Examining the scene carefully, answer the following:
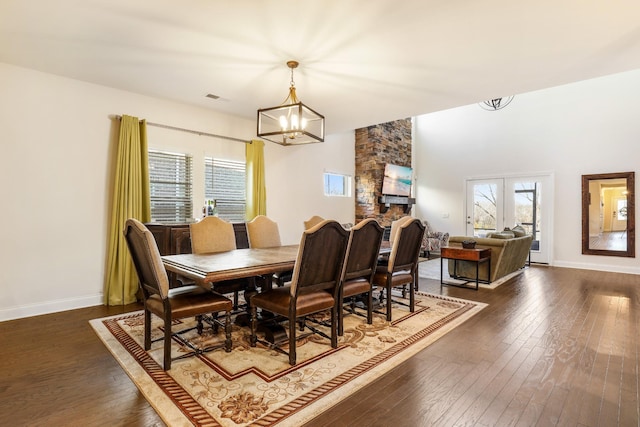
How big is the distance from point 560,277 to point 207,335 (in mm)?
6079

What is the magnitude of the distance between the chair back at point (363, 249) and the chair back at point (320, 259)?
20 cm

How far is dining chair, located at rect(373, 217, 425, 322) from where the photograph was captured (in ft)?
11.2

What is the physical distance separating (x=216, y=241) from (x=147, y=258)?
4.16ft

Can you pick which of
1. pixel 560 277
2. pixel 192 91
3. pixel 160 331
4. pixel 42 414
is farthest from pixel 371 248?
pixel 560 277

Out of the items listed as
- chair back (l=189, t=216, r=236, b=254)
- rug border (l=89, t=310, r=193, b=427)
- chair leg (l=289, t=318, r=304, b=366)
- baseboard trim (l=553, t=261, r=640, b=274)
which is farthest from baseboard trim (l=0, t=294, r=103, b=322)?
baseboard trim (l=553, t=261, r=640, b=274)

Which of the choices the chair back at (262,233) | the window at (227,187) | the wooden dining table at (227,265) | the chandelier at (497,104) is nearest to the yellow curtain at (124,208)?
the window at (227,187)

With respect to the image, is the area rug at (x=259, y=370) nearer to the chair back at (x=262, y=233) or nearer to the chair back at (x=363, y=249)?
the chair back at (x=363, y=249)

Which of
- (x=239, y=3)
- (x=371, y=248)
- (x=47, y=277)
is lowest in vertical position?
(x=47, y=277)

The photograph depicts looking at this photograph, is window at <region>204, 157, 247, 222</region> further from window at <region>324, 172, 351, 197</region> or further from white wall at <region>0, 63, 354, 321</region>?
window at <region>324, 172, 351, 197</region>

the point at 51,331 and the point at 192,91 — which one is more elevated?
the point at 192,91

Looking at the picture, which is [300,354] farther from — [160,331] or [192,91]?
[192,91]

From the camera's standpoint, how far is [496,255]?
5258mm

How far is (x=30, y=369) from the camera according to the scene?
239cm

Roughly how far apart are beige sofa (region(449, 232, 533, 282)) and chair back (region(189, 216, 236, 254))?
12.8 ft
